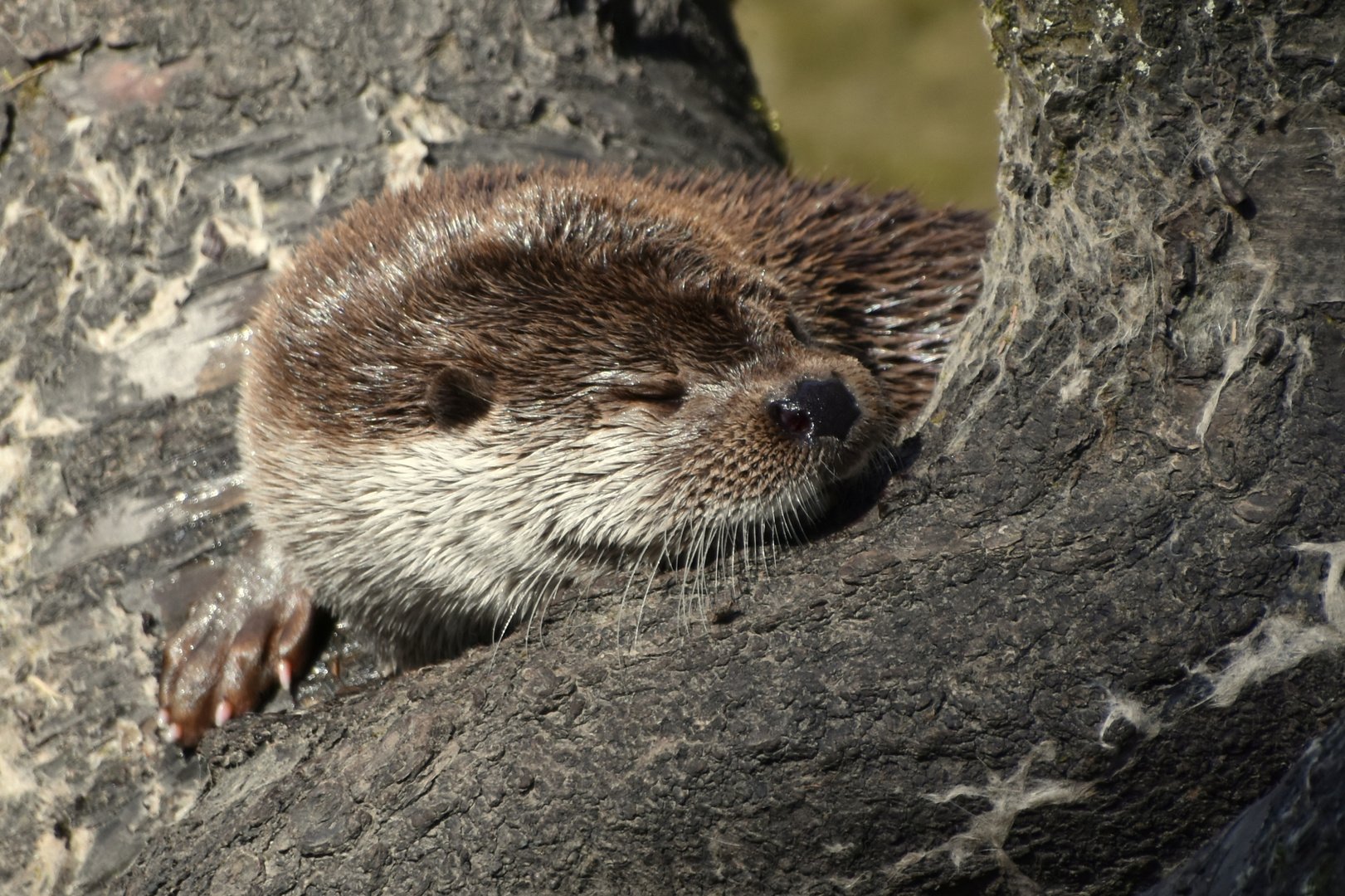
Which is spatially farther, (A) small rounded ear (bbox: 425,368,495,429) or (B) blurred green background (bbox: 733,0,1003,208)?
(B) blurred green background (bbox: 733,0,1003,208)

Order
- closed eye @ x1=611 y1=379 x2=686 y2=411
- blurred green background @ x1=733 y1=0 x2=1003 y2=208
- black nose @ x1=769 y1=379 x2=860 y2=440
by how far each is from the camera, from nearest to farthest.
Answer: black nose @ x1=769 y1=379 x2=860 y2=440 < closed eye @ x1=611 y1=379 x2=686 y2=411 < blurred green background @ x1=733 y1=0 x2=1003 y2=208

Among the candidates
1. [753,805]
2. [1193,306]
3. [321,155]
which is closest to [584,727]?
[753,805]

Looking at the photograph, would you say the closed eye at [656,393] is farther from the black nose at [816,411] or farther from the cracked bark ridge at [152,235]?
the cracked bark ridge at [152,235]

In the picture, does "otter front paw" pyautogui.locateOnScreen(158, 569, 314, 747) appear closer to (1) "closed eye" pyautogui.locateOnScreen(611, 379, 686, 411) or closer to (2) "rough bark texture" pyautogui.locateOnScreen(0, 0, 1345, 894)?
(2) "rough bark texture" pyautogui.locateOnScreen(0, 0, 1345, 894)

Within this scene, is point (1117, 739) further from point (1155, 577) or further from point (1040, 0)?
point (1040, 0)

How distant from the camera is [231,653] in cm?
221

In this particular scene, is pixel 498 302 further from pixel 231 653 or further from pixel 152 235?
pixel 152 235

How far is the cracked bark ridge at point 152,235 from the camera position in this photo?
215 cm

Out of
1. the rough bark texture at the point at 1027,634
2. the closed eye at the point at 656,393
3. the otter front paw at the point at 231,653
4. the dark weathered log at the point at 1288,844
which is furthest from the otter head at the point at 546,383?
the dark weathered log at the point at 1288,844

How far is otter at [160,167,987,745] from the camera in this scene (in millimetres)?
1785

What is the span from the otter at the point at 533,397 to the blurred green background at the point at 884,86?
182 inches

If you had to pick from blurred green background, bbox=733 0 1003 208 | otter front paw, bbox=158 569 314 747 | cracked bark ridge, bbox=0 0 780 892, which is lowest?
otter front paw, bbox=158 569 314 747

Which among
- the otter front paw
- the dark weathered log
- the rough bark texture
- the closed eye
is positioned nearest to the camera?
the dark weathered log

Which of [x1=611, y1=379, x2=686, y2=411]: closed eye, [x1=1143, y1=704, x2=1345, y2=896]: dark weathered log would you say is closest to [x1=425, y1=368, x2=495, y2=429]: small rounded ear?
[x1=611, y1=379, x2=686, y2=411]: closed eye
